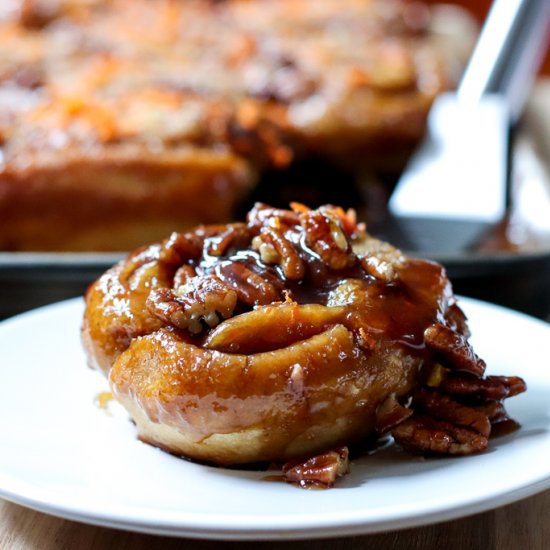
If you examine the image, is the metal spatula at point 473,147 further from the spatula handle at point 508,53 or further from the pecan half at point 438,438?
the pecan half at point 438,438

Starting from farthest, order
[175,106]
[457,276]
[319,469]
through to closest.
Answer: [175,106] → [457,276] → [319,469]

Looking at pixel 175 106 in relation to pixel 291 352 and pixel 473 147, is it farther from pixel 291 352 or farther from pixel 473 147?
pixel 291 352

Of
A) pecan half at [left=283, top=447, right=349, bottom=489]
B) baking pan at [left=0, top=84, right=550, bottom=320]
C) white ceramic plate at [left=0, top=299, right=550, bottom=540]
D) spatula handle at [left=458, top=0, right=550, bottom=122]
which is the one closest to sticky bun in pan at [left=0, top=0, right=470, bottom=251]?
spatula handle at [left=458, top=0, right=550, bottom=122]

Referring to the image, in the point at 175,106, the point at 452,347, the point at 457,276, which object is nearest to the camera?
the point at 452,347

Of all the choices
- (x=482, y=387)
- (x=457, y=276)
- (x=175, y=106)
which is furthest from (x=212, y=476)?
(x=175, y=106)

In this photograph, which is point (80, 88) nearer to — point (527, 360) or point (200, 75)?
point (200, 75)

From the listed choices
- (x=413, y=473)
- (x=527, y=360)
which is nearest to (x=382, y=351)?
(x=413, y=473)

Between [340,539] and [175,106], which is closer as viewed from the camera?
[340,539]
